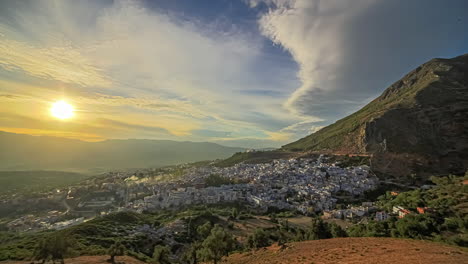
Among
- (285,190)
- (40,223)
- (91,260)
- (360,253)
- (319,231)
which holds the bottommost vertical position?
(40,223)

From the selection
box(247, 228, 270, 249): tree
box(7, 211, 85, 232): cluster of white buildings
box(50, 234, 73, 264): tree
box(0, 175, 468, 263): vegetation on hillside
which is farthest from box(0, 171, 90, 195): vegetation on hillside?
box(247, 228, 270, 249): tree

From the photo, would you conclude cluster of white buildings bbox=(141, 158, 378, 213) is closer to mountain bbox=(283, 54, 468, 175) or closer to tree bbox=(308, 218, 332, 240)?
mountain bbox=(283, 54, 468, 175)

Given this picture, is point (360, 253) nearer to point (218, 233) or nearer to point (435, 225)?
point (218, 233)

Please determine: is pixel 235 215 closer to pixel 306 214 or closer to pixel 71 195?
pixel 306 214

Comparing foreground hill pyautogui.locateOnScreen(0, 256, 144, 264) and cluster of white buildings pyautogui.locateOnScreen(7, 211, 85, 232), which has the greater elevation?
foreground hill pyautogui.locateOnScreen(0, 256, 144, 264)

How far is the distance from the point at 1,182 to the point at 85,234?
9493 cm

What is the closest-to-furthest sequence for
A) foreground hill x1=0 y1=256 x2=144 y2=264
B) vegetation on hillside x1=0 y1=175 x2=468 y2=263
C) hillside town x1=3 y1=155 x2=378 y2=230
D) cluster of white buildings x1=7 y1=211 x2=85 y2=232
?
foreground hill x1=0 y1=256 x2=144 y2=264
vegetation on hillside x1=0 y1=175 x2=468 y2=263
cluster of white buildings x1=7 y1=211 x2=85 y2=232
hillside town x1=3 y1=155 x2=378 y2=230

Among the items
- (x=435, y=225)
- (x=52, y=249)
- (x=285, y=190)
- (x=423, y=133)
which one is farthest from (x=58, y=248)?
(x=423, y=133)

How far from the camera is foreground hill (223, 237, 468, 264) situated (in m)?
13.4

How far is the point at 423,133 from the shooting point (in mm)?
65812

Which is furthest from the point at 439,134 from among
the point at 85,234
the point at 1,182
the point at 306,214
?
the point at 1,182

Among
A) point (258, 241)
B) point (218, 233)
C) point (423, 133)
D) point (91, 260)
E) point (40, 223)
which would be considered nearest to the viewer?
point (91, 260)

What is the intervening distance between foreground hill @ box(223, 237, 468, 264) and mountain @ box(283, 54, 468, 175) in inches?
2011

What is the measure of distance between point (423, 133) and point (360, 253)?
69.5 meters
